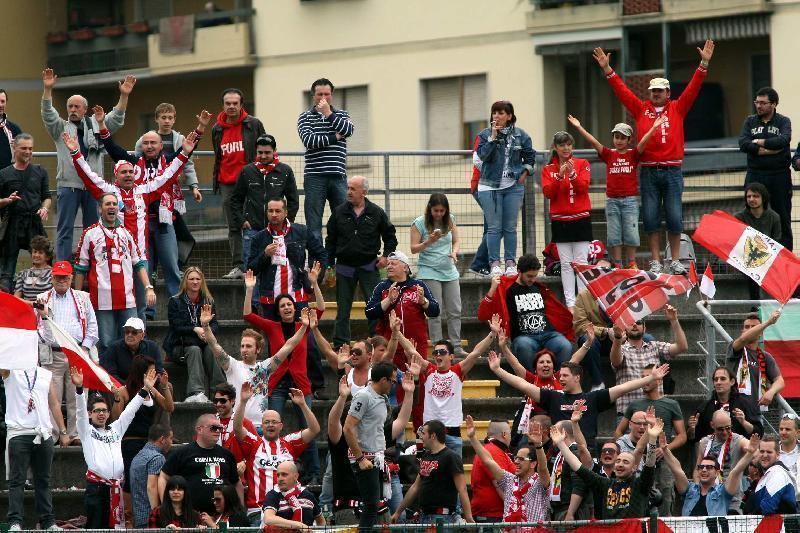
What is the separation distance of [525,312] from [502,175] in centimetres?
238

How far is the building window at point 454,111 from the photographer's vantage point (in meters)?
33.2

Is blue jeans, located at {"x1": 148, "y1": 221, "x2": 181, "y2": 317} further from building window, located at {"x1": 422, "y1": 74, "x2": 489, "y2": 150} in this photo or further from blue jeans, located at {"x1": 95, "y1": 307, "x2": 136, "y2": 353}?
building window, located at {"x1": 422, "y1": 74, "x2": 489, "y2": 150}

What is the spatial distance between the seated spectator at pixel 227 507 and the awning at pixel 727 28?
1770 centimetres

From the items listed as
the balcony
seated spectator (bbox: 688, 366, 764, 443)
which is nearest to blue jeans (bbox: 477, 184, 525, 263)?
seated spectator (bbox: 688, 366, 764, 443)

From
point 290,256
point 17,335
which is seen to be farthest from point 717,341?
point 17,335

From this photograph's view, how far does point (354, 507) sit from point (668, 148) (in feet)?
20.8

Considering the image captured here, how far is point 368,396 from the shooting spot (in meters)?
16.0

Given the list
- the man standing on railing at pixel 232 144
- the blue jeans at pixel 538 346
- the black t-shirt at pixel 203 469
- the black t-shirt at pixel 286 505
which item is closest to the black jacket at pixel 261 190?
the man standing on railing at pixel 232 144

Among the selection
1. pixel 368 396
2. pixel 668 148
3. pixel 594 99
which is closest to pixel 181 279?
pixel 368 396

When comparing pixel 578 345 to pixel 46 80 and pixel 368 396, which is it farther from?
pixel 46 80

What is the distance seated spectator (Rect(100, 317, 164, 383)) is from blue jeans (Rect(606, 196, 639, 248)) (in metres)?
5.74

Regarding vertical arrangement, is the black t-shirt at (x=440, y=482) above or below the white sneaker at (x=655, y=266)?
below

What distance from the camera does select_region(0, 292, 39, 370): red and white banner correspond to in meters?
16.2

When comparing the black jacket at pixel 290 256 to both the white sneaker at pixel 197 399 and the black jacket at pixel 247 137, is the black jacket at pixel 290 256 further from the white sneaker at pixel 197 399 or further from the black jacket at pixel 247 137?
the black jacket at pixel 247 137
